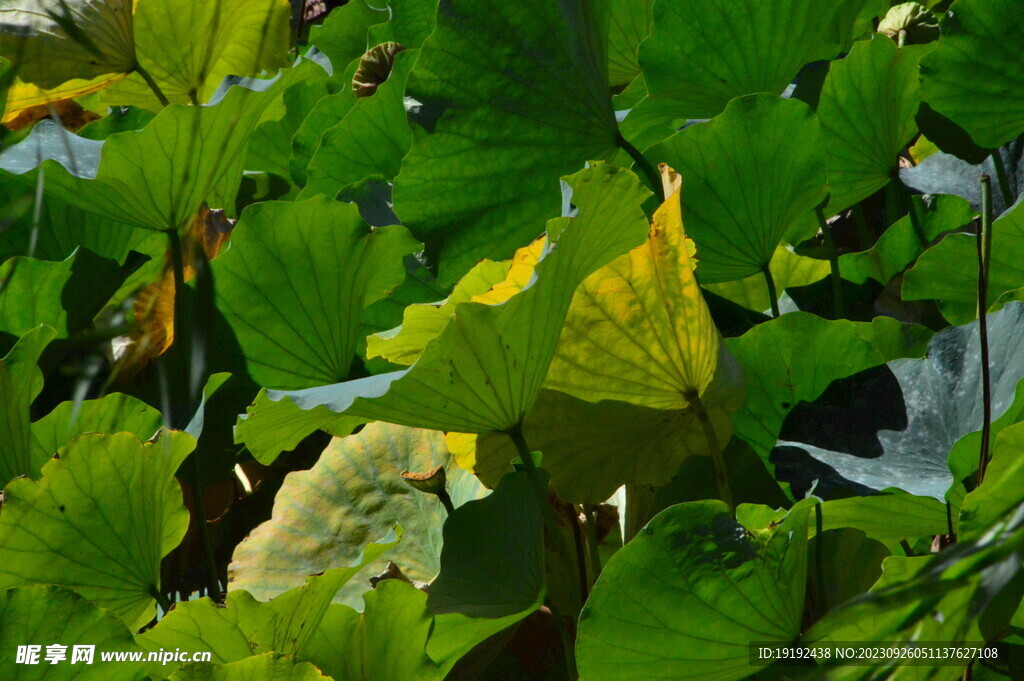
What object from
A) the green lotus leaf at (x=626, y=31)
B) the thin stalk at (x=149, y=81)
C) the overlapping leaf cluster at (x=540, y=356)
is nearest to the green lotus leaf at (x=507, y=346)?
the overlapping leaf cluster at (x=540, y=356)

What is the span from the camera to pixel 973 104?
580 mm

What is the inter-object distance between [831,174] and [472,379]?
341mm

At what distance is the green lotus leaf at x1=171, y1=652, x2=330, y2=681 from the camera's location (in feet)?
1.38

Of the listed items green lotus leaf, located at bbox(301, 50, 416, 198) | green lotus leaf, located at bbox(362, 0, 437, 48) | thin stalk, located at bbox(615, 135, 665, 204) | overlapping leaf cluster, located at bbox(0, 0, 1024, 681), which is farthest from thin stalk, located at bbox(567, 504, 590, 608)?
green lotus leaf, located at bbox(362, 0, 437, 48)

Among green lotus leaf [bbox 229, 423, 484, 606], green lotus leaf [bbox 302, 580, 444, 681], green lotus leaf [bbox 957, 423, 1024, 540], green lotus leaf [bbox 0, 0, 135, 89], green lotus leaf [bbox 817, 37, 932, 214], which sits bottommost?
green lotus leaf [bbox 229, 423, 484, 606]

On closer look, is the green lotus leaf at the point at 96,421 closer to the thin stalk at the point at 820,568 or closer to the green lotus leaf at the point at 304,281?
the green lotus leaf at the point at 304,281

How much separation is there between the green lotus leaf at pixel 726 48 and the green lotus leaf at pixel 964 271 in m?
0.17

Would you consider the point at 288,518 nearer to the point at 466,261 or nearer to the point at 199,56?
the point at 466,261

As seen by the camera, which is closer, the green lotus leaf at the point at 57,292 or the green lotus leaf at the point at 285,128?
the green lotus leaf at the point at 57,292

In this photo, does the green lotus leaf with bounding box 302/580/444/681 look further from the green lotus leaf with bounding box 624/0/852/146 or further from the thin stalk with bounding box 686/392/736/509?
the green lotus leaf with bounding box 624/0/852/146

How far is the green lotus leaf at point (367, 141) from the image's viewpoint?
70 cm

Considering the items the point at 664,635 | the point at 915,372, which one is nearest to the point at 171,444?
the point at 664,635

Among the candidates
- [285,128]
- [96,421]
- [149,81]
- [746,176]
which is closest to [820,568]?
[746,176]

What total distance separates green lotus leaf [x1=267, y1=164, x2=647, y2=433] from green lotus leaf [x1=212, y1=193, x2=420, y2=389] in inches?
5.5
